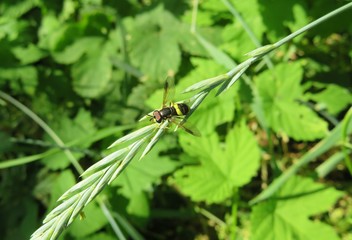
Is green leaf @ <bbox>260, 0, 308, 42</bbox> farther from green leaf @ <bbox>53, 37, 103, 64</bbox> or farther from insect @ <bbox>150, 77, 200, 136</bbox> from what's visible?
green leaf @ <bbox>53, 37, 103, 64</bbox>

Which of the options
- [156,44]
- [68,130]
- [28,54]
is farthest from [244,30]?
[28,54]

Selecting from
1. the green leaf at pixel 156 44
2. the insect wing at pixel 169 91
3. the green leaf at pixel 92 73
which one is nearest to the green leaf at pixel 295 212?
the insect wing at pixel 169 91

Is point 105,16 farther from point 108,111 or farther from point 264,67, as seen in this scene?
point 264,67

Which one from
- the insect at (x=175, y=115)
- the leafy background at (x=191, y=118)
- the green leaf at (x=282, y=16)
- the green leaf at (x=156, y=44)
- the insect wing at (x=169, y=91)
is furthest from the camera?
the green leaf at (x=156, y=44)

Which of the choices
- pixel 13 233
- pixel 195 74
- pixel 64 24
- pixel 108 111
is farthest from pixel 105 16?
pixel 13 233

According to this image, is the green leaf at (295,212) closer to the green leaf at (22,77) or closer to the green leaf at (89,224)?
the green leaf at (89,224)

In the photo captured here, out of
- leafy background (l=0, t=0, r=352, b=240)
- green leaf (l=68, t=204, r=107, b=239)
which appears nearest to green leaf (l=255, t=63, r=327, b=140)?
leafy background (l=0, t=0, r=352, b=240)
